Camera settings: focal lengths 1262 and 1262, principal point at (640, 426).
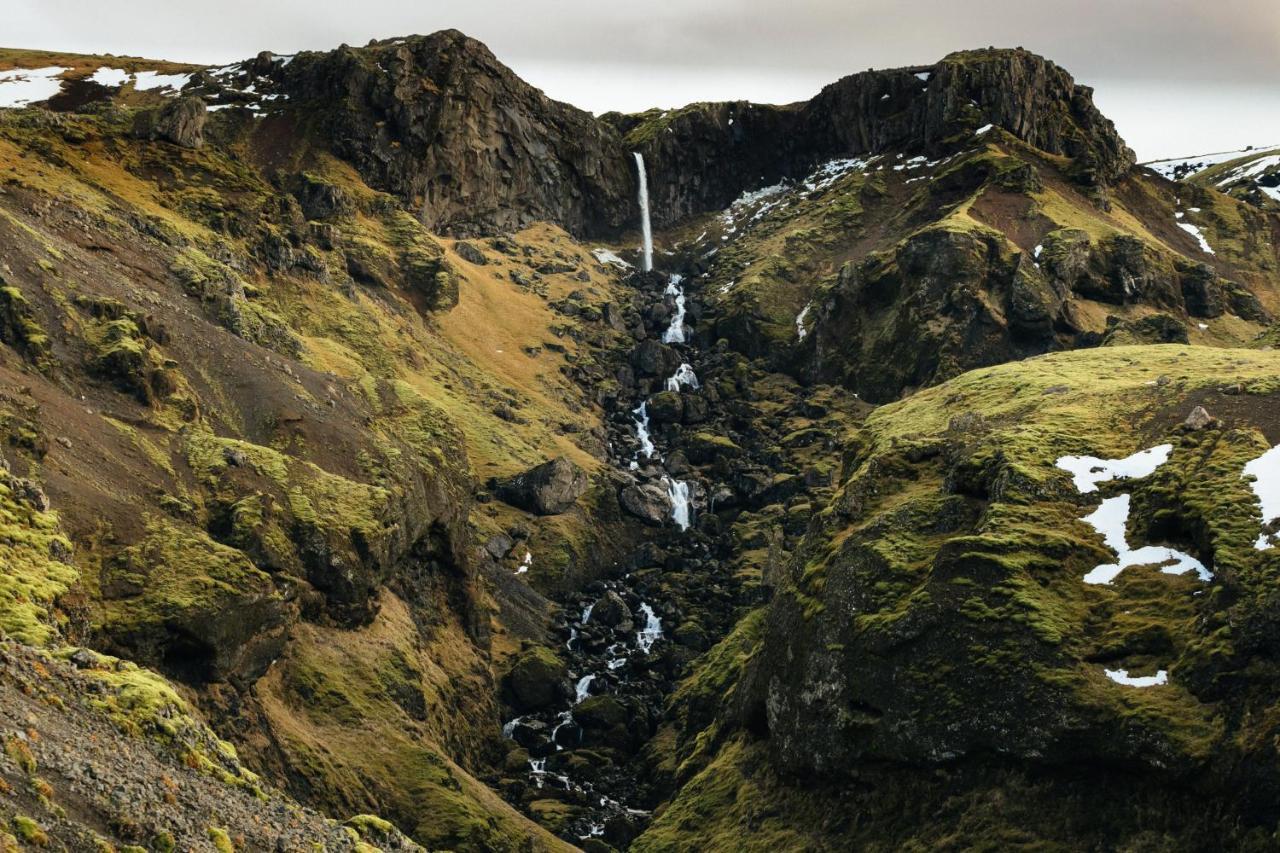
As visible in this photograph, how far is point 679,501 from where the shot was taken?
127 meters

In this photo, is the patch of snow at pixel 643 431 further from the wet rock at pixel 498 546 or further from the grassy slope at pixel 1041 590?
the grassy slope at pixel 1041 590

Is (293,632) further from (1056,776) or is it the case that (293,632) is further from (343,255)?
(343,255)

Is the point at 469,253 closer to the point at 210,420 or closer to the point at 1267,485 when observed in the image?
the point at 210,420

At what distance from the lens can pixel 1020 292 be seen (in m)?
146

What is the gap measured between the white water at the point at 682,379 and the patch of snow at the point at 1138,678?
110206 mm

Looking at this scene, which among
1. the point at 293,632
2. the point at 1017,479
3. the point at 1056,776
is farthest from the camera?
the point at 293,632

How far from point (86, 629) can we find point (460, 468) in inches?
2012

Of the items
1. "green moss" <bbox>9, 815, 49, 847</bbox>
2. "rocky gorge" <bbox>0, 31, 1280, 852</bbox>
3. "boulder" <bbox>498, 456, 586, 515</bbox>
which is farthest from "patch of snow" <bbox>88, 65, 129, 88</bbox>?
"green moss" <bbox>9, 815, 49, 847</bbox>

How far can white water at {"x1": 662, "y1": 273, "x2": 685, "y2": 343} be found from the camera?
174000 millimetres

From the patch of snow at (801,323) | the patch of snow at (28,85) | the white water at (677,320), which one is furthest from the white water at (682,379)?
the patch of snow at (28,85)

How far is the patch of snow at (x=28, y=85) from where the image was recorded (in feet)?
555

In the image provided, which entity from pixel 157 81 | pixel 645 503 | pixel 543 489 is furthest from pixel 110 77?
pixel 645 503

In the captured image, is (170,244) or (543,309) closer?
(170,244)

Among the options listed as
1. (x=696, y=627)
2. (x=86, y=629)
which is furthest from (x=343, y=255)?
(x=86, y=629)
